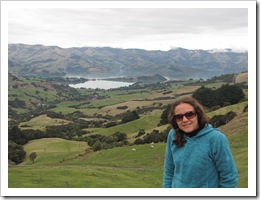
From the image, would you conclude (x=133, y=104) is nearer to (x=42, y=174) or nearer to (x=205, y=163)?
(x=42, y=174)

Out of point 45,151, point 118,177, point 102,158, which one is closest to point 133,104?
point 45,151

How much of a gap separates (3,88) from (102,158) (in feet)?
106

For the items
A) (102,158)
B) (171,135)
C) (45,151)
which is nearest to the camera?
(171,135)

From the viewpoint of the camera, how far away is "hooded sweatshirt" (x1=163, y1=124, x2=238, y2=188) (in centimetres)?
546

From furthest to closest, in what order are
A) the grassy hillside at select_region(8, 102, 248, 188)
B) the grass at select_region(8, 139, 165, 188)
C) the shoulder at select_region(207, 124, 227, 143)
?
the grassy hillside at select_region(8, 102, 248, 188), the grass at select_region(8, 139, 165, 188), the shoulder at select_region(207, 124, 227, 143)

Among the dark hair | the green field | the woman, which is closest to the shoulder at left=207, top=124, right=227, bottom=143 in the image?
the woman

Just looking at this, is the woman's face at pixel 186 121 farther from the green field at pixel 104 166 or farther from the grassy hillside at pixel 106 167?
the grassy hillside at pixel 106 167

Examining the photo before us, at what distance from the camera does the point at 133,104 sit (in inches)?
6658

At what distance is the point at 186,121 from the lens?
5820mm

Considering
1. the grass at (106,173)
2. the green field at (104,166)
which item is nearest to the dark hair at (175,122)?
the green field at (104,166)

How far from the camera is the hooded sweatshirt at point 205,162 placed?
17.9 ft

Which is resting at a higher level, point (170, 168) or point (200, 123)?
point (200, 123)

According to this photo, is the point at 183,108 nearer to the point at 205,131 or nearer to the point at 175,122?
the point at 175,122

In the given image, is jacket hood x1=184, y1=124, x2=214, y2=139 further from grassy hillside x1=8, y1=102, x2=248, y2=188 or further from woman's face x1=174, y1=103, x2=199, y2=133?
grassy hillside x1=8, y1=102, x2=248, y2=188
